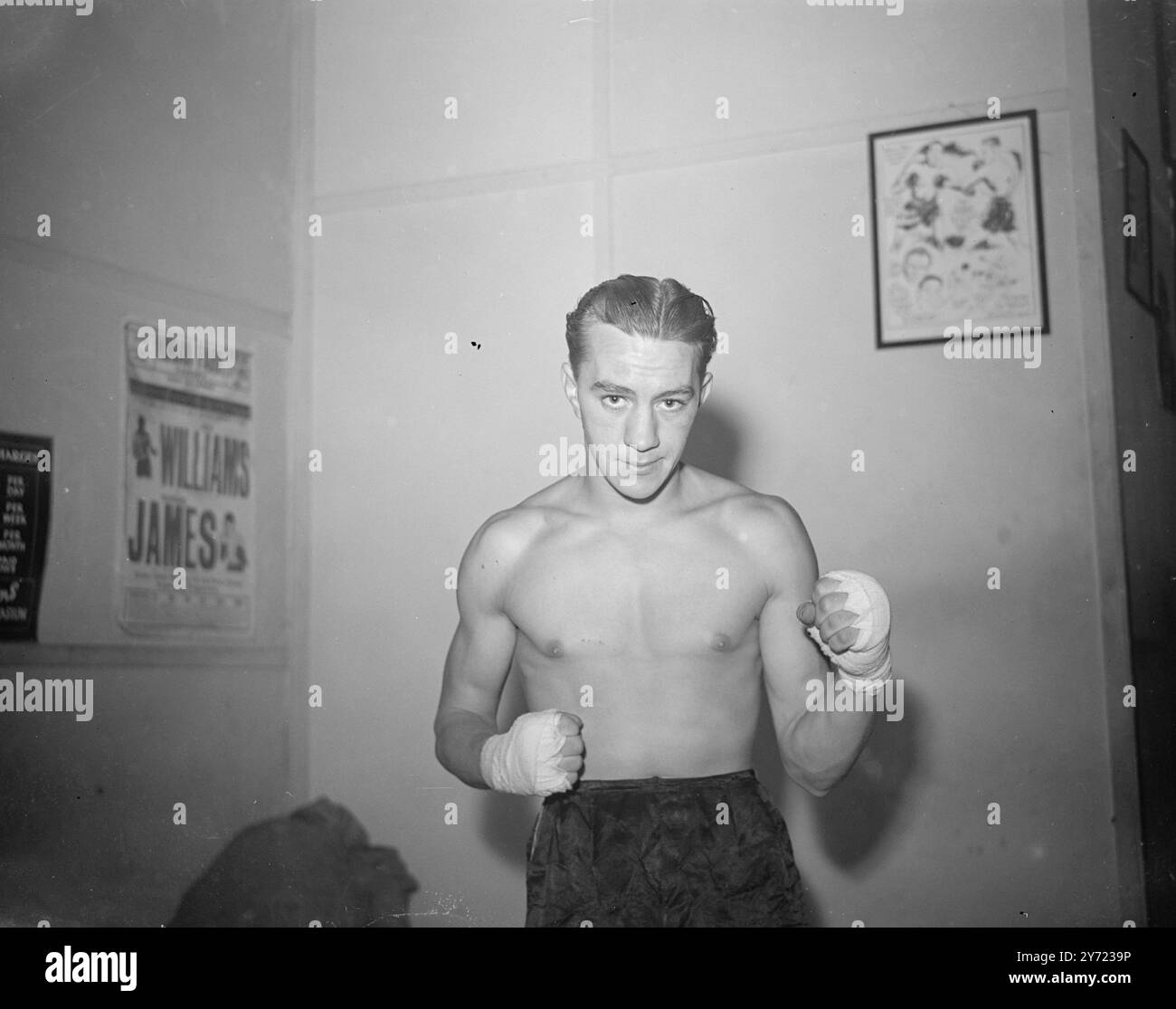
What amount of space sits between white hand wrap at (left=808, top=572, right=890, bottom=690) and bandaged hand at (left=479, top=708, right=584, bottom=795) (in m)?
0.38

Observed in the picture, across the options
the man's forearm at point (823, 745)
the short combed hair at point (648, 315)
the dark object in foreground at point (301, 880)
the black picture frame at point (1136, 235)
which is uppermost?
the black picture frame at point (1136, 235)

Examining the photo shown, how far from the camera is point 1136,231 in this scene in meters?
2.14

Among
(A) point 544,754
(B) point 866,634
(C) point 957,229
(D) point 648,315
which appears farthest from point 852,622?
(C) point 957,229

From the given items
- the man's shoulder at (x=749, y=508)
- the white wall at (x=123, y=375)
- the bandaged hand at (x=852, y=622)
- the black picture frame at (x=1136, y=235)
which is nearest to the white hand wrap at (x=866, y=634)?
the bandaged hand at (x=852, y=622)

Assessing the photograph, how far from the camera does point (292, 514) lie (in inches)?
97.4

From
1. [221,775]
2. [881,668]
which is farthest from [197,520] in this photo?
[881,668]

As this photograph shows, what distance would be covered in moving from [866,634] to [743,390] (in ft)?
2.62

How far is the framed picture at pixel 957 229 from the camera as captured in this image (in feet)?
7.04

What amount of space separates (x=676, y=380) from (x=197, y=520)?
3.50 feet

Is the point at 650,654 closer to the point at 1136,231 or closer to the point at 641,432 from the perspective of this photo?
the point at 641,432

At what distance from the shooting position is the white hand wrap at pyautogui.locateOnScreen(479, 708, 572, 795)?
5.41 ft

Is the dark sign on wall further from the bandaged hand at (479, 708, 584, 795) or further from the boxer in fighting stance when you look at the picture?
the bandaged hand at (479, 708, 584, 795)

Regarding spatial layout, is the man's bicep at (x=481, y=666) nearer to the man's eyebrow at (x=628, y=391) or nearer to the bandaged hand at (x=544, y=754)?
the bandaged hand at (x=544, y=754)

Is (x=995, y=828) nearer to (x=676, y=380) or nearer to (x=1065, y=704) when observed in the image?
(x=1065, y=704)
